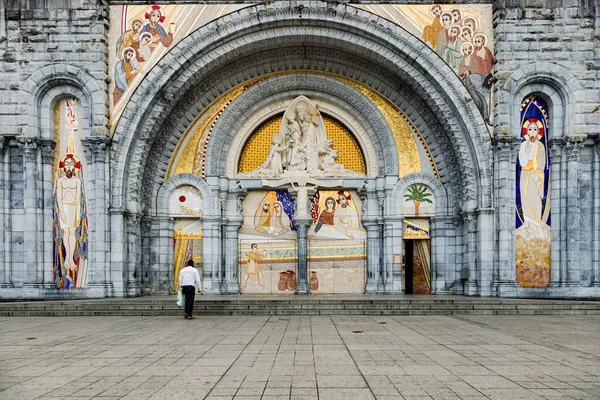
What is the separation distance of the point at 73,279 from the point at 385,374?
12.5m

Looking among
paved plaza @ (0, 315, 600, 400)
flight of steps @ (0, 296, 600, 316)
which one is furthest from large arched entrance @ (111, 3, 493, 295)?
paved plaza @ (0, 315, 600, 400)

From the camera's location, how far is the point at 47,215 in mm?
16156

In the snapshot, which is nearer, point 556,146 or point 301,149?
point 556,146

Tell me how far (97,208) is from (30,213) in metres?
1.90

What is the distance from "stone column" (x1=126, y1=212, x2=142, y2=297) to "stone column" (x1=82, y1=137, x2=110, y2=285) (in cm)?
73

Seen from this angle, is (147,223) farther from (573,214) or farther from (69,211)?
(573,214)

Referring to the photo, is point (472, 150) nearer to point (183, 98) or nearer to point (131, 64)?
point (183, 98)

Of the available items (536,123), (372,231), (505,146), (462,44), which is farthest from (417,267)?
(462,44)

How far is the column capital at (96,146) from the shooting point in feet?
52.7

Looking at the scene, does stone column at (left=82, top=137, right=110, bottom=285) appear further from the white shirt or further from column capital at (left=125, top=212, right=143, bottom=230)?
the white shirt

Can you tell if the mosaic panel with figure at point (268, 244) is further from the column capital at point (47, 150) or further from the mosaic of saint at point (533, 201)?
the mosaic of saint at point (533, 201)

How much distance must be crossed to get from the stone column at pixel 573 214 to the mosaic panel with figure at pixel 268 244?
8511 millimetres

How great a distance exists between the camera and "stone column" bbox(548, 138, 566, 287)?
16.1 m

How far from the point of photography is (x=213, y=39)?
1659 centimetres
